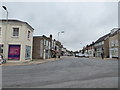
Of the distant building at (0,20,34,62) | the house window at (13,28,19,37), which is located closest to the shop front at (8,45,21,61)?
the distant building at (0,20,34,62)

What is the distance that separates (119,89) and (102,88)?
0.77 meters

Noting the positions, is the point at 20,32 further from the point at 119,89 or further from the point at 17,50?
the point at 119,89

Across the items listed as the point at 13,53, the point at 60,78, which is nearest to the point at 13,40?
the point at 13,53

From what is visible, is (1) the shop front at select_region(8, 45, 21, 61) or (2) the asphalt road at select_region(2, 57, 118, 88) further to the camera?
(1) the shop front at select_region(8, 45, 21, 61)

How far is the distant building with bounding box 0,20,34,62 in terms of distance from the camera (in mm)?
23984

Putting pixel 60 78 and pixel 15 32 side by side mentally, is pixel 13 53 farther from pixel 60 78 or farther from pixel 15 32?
pixel 60 78

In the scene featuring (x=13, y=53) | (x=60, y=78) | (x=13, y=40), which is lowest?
(x=60, y=78)

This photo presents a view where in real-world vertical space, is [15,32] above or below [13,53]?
above

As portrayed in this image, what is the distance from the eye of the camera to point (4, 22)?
80.6 feet

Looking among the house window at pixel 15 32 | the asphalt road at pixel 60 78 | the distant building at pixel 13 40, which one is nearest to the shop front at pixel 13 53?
the distant building at pixel 13 40

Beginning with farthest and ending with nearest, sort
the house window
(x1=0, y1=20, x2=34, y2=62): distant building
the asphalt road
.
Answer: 1. the house window
2. (x1=0, y1=20, x2=34, y2=62): distant building
3. the asphalt road

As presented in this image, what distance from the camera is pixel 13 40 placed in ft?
80.0

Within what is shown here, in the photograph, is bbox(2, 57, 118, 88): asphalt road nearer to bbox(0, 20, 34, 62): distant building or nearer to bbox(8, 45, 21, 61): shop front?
bbox(8, 45, 21, 61): shop front

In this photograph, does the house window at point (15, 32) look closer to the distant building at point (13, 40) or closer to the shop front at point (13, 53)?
the distant building at point (13, 40)
